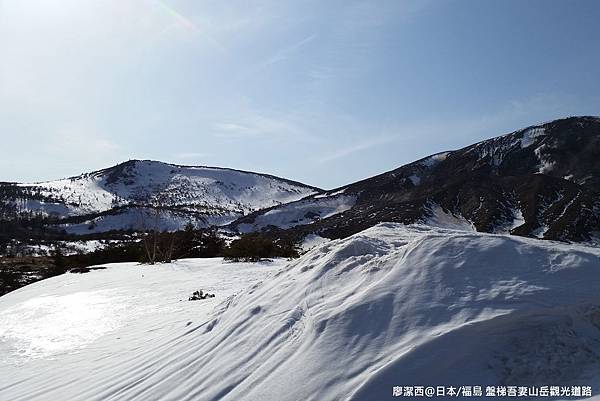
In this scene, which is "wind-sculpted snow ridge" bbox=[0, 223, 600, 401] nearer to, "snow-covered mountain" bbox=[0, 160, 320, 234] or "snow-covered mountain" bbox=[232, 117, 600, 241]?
"snow-covered mountain" bbox=[232, 117, 600, 241]

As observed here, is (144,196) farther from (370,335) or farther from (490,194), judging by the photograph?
(370,335)

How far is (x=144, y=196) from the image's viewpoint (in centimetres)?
16125

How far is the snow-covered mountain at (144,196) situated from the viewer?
117m

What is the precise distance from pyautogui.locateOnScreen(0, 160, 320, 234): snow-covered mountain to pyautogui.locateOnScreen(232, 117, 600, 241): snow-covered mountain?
3026 cm

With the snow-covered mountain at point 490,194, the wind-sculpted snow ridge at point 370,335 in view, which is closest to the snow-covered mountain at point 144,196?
the snow-covered mountain at point 490,194

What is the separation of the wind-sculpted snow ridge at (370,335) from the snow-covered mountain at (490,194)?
166 ft

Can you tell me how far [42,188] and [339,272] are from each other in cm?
17987

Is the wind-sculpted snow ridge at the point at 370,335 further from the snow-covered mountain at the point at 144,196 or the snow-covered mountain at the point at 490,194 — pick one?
the snow-covered mountain at the point at 144,196

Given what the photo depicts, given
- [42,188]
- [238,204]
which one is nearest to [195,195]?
[238,204]

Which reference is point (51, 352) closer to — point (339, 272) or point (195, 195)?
point (339, 272)

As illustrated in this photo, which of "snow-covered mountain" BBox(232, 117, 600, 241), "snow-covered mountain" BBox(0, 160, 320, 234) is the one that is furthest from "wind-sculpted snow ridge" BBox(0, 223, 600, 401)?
"snow-covered mountain" BBox(0, 160, 320, 234)

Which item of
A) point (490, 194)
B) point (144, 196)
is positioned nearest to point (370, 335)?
point (490, 194)

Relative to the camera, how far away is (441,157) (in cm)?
12150

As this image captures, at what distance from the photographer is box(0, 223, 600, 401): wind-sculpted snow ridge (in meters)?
3.63
